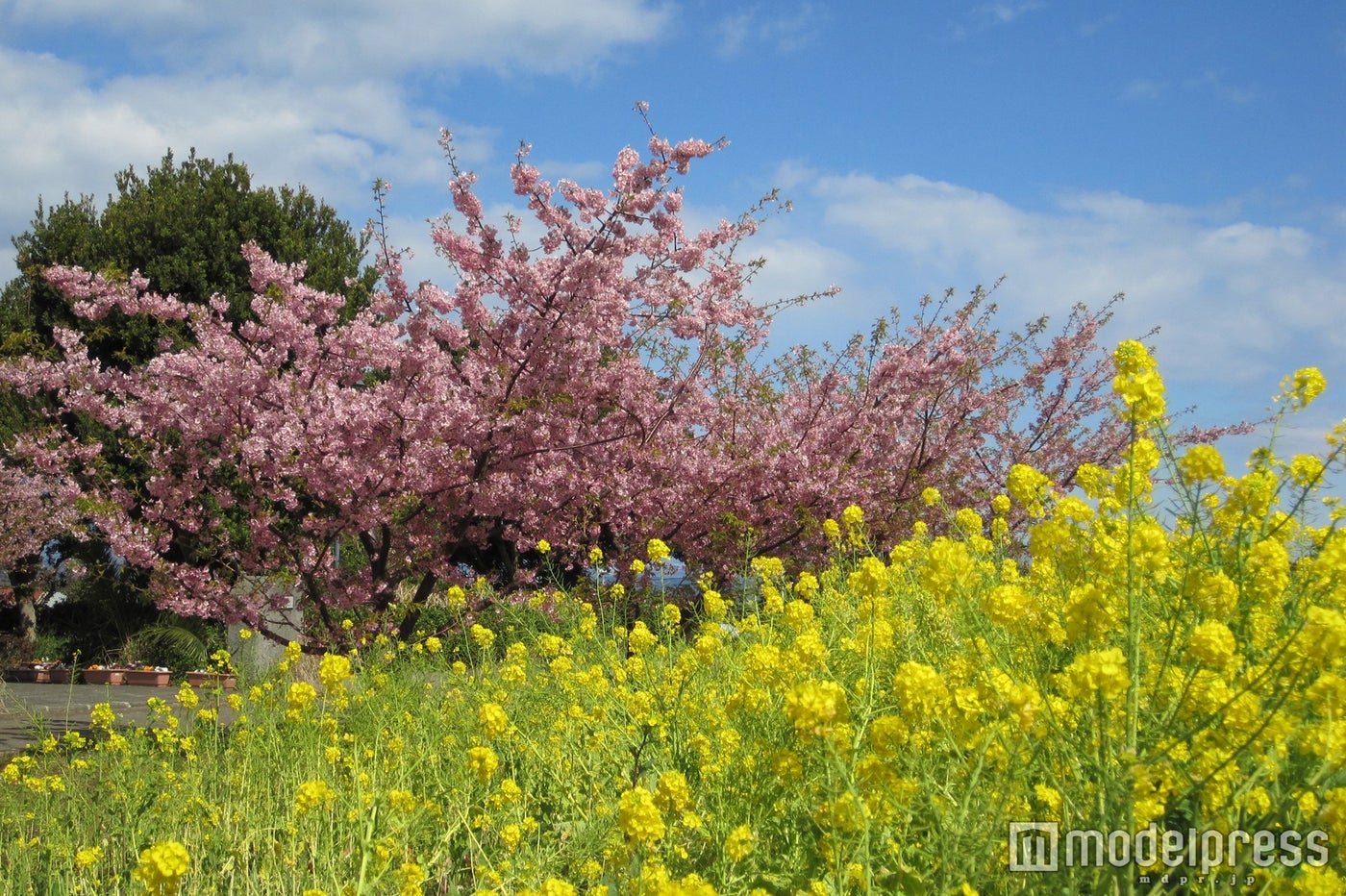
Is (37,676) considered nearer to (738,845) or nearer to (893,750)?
(738,845)

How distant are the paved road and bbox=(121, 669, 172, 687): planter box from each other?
0.42m

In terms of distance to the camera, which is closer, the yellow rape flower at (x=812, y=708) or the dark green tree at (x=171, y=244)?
the yellow rape flower at (x=812, y=708)

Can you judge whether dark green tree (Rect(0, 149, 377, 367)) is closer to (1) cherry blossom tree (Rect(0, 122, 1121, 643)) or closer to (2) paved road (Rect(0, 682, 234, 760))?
(2) paved road (Rect(0, 682, 234, 760))

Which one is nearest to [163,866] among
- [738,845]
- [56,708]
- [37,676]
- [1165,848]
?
[738,845]

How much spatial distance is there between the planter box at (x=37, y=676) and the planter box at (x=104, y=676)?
11.1 inches

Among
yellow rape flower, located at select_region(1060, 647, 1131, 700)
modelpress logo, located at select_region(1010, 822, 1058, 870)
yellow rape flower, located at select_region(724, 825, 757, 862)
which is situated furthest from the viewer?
yellow rape flower, located at select_region(724, 825, 757, 862)

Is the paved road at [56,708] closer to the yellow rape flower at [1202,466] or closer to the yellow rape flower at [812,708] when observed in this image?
the yellow rape flower at [812,708]

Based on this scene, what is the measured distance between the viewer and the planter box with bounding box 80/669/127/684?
49.6 ft

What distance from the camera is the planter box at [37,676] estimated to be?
617 inches

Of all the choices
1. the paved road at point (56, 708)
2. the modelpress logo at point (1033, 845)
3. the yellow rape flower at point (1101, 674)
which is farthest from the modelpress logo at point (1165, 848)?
the paved road at point (56, 708)

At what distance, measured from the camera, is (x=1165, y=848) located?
6.91ft

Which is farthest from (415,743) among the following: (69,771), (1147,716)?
(1147,716)

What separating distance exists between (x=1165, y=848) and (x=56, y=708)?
11.2 metres

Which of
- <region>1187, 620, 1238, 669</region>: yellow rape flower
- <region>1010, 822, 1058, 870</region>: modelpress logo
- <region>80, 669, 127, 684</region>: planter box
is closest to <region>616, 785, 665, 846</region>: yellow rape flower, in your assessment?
<region>1010, 822, 1058, 870</region>: modelpress logo
